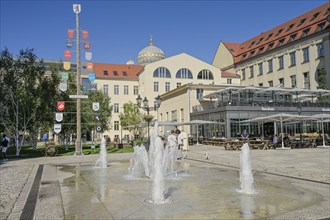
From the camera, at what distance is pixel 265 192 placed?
8445 mm

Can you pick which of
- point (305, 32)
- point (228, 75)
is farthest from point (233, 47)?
point (305, 32)

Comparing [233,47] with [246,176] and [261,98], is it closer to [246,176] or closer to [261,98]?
[261,98]

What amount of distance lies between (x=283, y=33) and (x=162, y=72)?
2383cm

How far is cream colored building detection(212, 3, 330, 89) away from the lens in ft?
166

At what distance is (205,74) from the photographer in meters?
64.1

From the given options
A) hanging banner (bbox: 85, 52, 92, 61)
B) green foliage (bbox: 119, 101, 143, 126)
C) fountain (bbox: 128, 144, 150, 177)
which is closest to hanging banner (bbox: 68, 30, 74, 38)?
hanging banner (bbox: 85, 52, 92, 61)

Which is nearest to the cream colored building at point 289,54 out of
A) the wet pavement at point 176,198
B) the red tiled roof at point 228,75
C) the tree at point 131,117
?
the red tiled roof at point 228,75

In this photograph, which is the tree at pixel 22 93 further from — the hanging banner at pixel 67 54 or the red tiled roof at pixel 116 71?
the red tiled roof at pixel 116 71

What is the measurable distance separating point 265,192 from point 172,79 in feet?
181

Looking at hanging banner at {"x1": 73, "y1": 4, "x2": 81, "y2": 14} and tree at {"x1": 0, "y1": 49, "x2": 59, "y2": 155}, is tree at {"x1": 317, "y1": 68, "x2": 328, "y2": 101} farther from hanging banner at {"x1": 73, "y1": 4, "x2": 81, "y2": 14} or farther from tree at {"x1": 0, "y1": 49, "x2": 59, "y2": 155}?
tree at {"x1": 0, "y1": 49, "x2": 59, "y2": 155}

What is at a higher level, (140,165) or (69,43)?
(69,43)

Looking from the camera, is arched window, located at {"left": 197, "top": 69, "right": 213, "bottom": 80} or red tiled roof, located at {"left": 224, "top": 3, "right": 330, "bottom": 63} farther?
arched window, located at {"left": 197, "top": 69, "right": 213, "bottom": 80}

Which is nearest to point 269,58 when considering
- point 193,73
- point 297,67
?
point 297,67

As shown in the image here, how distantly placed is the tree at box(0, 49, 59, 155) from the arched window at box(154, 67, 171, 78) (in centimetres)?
3658
